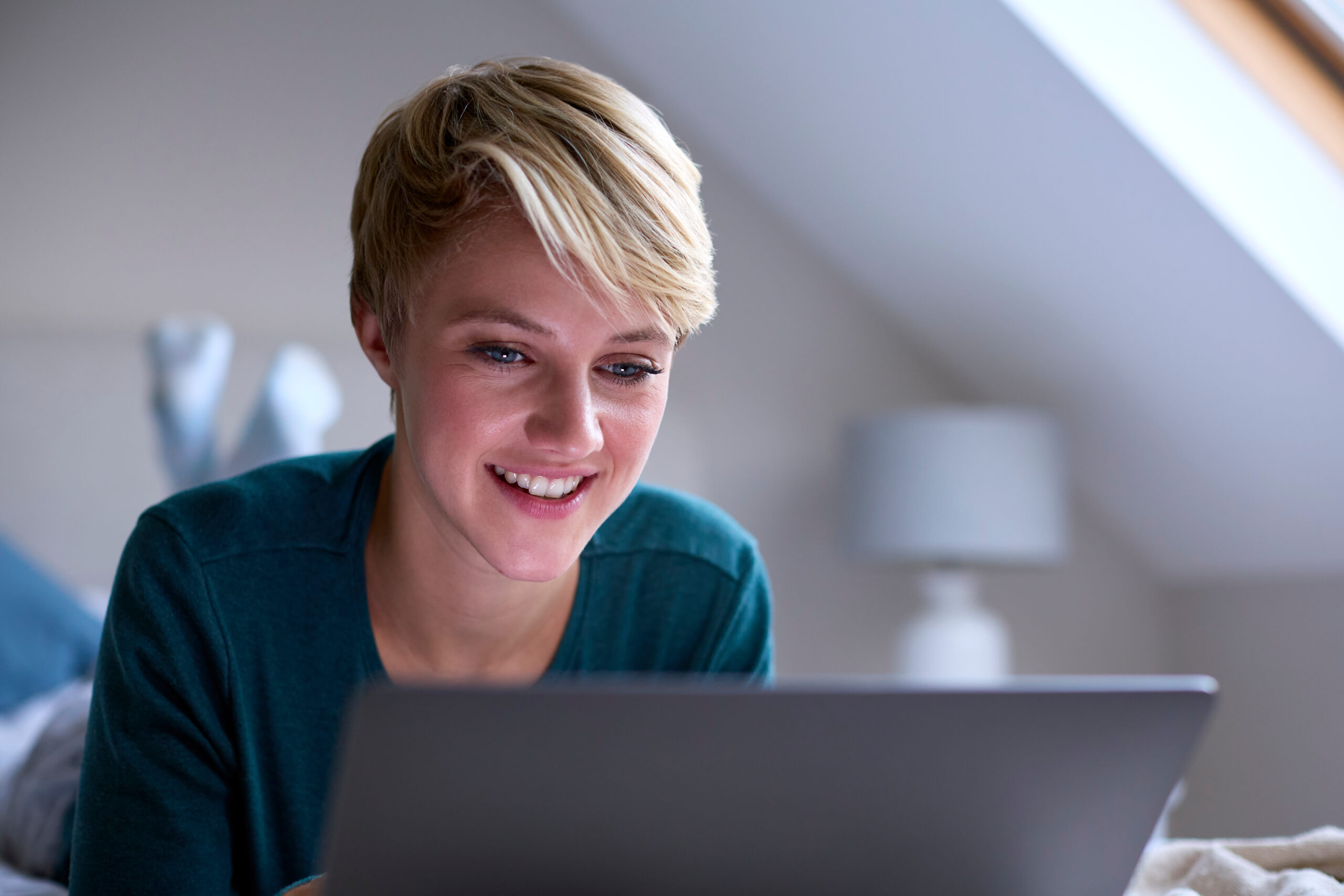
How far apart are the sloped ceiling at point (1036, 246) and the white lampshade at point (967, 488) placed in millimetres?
298

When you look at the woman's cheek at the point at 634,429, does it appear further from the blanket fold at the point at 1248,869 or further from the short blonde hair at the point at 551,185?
the blanket fold at the point at 1248,869

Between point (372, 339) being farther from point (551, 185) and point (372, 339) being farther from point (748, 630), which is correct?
point (748, 630)

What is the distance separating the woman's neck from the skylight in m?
1.48

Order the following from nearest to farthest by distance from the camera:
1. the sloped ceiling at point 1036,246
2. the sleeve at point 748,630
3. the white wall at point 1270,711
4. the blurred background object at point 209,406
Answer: the sleeve at point 748,630
the sloped ceiling at point 1036,246
the blurred background object at point 209,406
the white wall at point 1270,711

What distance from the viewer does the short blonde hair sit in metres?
0.82

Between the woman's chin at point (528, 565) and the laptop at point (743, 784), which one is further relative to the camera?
the woman's chin at point (528, 565)

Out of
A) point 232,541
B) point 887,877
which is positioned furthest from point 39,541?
point 887,877

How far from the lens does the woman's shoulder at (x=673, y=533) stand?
3.70 ft

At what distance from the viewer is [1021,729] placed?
1.84ft

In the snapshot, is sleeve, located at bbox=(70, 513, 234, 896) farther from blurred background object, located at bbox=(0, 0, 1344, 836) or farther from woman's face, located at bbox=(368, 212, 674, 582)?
blurred background object, located at bbox=(0, 0, 1344, 836)

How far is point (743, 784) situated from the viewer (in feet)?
1.78

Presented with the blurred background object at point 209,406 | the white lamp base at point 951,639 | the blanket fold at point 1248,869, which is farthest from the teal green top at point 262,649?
the white lamp base at point 951,639

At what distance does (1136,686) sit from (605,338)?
440 millimetres

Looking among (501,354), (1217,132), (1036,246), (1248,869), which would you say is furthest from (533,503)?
(1036,246)
